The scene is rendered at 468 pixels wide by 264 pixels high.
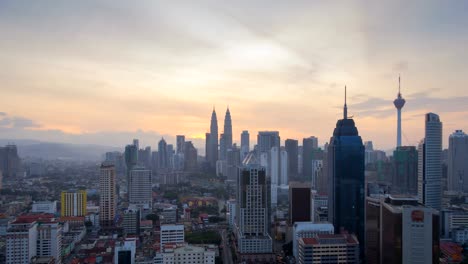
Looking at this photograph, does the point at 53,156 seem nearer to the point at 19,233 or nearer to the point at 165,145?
the point at 165,145

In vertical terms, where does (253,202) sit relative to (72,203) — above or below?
above

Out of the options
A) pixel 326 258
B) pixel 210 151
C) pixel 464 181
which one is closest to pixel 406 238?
pixel 326 258

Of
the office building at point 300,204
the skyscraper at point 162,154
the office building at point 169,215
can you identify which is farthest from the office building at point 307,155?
the skyscraper at point 162,154

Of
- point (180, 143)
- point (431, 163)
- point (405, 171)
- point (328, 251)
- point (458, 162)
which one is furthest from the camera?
point (180, 143)

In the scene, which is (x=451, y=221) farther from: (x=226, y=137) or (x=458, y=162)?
(x=226, y=137)

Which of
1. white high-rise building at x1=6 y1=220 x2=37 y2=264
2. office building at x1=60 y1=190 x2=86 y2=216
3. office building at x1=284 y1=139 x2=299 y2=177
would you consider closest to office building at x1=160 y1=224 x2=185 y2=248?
white high-rise building at x1=6 y1=220 x2=37 y2=264

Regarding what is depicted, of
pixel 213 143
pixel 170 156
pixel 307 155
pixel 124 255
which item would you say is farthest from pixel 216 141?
pixel 124 255

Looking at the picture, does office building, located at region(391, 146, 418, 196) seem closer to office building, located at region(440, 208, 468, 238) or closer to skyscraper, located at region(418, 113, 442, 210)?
skyscraper, located at region(418, 113, 442, 210)

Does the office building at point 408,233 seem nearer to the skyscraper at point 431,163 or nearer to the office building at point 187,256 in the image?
the office building at point 187,256
